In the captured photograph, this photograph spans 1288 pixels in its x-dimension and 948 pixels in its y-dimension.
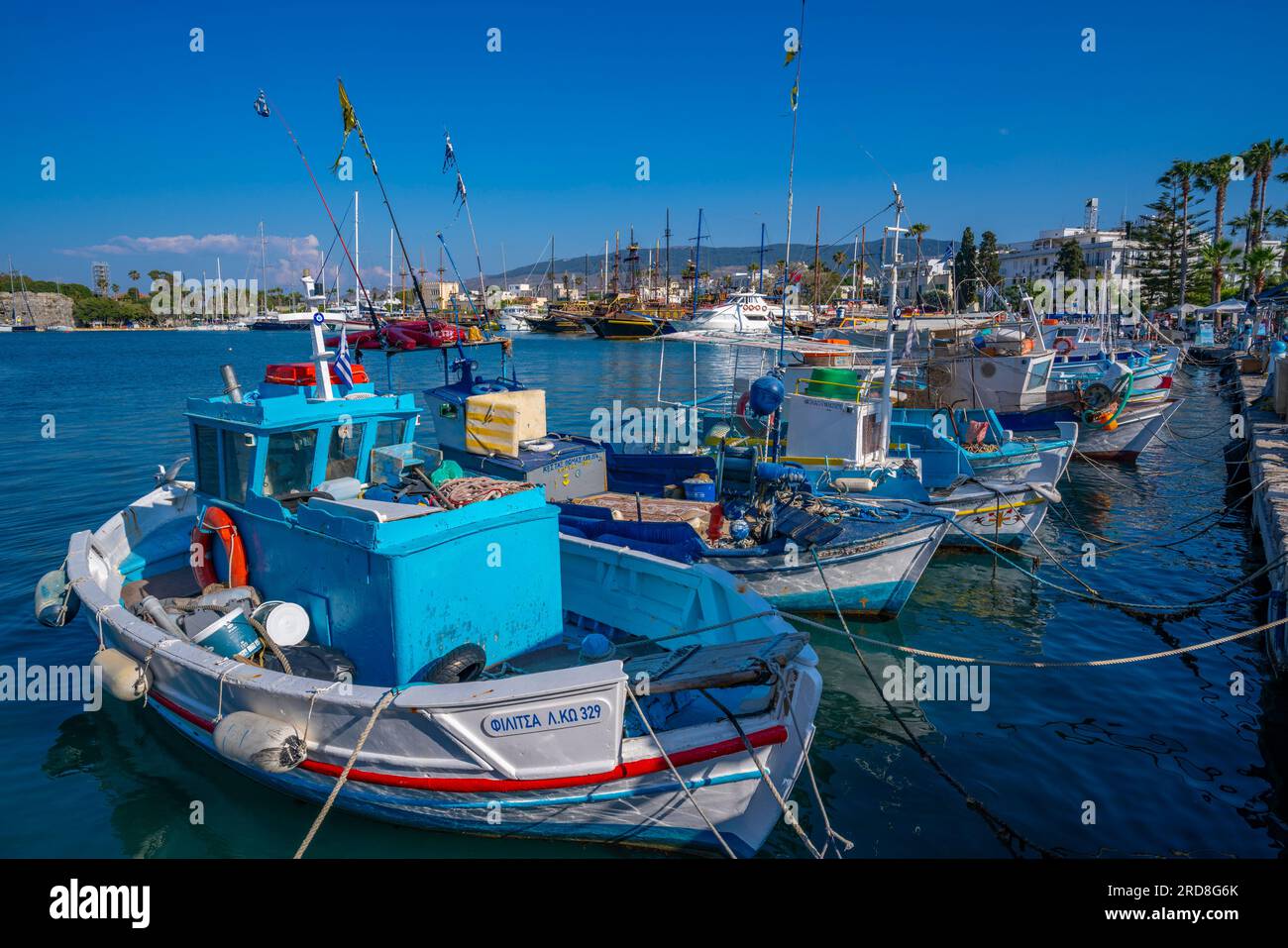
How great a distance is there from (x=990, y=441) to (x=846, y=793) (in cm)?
1401

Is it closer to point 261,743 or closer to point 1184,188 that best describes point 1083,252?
A: point 1184,188

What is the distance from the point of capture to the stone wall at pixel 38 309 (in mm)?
133875

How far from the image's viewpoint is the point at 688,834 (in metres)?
5.85

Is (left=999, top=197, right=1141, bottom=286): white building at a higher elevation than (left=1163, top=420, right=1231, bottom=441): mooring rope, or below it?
higher

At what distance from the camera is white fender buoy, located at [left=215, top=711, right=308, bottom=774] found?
5684mm

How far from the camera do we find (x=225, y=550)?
7664mm

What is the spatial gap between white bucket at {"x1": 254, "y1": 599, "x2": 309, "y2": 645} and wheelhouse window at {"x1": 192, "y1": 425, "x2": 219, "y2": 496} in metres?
1.81

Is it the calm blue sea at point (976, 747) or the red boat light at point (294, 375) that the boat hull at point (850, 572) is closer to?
the calm blue sea at point (976, 747)

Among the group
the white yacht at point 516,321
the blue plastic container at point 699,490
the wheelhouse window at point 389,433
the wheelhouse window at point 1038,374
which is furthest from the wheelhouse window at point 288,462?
the white yacht at point 516,321

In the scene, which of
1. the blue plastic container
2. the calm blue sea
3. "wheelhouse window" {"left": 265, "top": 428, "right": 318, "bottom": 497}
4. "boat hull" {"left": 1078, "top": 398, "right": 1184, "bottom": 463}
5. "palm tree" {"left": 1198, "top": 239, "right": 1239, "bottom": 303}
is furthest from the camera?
"palm tree" {"left": 1198, "top": 239, "right": 1239, "bottom": 303}

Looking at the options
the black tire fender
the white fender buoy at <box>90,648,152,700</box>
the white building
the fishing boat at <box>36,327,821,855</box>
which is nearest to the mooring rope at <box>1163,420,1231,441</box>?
the fishing boat at <box>36,327,821,855</box>

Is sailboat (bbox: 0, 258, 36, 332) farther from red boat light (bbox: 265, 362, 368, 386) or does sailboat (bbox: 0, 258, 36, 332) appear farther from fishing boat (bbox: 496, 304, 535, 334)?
red boat light (bbox: 265, 362, 368, 386)

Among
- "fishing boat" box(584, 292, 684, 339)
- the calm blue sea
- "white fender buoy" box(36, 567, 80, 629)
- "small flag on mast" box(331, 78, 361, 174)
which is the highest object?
"fishing boat" box(584, 292, 684, 339)

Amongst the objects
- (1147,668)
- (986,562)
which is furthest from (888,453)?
(1147,668)
